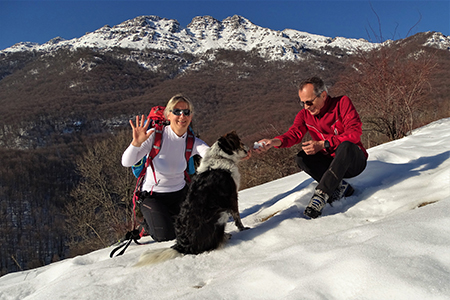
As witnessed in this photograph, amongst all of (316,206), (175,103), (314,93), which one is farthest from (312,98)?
(175,103)

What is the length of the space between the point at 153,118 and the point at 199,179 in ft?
3.97

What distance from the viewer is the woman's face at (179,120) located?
3527 millimetres

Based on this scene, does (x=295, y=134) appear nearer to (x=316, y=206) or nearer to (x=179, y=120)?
(x=316, y=206)

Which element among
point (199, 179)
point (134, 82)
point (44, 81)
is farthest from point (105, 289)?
point (44, 81)

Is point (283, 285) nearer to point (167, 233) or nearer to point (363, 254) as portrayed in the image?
point (363, 254)

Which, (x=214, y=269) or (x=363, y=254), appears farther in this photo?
(x=214, y=269)

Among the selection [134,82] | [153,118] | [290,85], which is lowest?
[153,118]

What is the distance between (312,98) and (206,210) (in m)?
1.90

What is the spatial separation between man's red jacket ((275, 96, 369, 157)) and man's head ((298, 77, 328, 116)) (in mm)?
91

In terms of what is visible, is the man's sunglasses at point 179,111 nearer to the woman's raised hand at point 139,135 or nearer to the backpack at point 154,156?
the backpack at point 154,156

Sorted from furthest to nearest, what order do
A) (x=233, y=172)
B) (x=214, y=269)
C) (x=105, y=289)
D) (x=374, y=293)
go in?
(x=233, y=172), (x=214, y=269), (x=105, y=289), (x=374, y=293)

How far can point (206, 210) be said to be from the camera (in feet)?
8.58

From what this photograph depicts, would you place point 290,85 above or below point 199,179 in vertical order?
above

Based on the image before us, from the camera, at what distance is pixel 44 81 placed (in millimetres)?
191375
